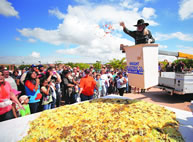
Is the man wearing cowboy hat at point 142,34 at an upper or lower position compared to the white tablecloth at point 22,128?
upper

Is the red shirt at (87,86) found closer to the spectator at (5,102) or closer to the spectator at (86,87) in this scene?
the spectator at (86,87)

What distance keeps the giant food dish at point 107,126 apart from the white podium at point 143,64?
2.47 feet

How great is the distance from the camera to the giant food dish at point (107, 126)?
1852 mm

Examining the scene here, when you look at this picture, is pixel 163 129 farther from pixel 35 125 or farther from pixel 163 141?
pixel 35 125

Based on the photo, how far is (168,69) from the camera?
13000 millimetres

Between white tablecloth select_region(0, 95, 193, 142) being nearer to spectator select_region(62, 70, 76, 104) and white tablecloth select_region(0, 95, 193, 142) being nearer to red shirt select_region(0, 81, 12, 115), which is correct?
red shirt select_region(0, 81, 12, 115)

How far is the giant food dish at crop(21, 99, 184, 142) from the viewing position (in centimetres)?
185

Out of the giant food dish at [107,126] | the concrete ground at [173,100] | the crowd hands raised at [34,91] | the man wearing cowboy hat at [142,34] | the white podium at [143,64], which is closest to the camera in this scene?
the giant food dish at [107,126]

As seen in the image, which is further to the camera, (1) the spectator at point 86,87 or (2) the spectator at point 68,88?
(2) the spectator at point 68,88

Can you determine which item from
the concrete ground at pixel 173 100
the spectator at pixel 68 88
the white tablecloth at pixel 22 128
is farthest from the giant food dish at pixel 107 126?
the concrete ground at pixel 173 100

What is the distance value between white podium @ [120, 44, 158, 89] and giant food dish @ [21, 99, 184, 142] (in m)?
0.75

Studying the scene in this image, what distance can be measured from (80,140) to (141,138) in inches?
40.3

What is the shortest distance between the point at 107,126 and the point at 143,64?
1.49 meters

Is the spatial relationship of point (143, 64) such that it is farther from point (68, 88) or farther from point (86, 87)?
point (68, 88)
